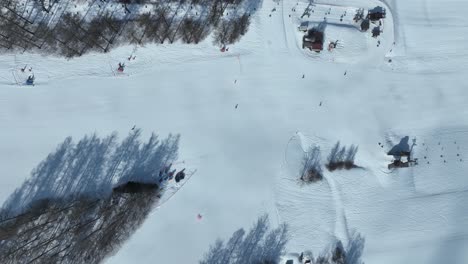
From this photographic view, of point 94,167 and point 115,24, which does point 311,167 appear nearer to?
point 94,167

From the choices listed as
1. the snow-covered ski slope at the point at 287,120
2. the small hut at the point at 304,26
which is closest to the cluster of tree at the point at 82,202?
the snow-covered ski slope at the point at 287,120

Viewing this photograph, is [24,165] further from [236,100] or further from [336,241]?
[336,241]

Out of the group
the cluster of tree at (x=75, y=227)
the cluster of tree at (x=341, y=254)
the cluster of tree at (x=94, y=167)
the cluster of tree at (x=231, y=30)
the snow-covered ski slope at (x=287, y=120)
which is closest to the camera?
the cluster of tree at (x=75, y=227)

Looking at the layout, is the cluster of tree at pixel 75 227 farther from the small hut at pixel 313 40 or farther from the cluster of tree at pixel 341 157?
the small hut at pixel 313 40

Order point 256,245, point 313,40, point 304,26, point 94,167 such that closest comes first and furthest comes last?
point 94,167, point 256,245, point 313,40, point 304,26

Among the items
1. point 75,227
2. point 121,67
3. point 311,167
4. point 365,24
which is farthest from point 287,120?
point 75,227

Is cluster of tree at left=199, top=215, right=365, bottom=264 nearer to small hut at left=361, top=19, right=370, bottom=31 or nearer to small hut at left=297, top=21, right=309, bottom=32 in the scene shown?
small hut at left=297, top=21, right=309, bottom=32

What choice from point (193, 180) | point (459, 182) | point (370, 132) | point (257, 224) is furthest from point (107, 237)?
point (459, 182)
